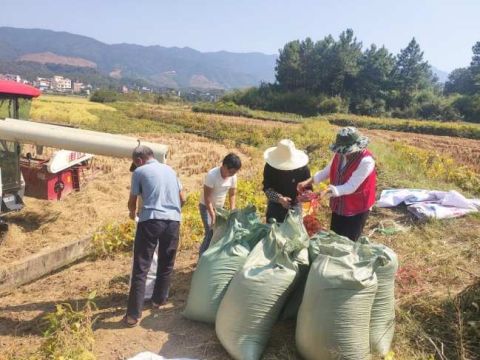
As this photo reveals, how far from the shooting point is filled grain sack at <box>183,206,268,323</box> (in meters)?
3.14

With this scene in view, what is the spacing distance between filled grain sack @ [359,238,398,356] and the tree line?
114 ft

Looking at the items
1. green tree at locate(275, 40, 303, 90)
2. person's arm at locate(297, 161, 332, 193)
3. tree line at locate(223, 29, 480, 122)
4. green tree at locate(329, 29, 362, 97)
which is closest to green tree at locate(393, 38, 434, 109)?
tree line at locate(223, 29, 480, 122)

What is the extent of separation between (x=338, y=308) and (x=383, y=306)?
1.59ft

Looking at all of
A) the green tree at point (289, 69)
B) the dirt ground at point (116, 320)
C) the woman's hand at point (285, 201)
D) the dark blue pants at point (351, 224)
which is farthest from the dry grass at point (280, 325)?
the green tree at point (289, 69)

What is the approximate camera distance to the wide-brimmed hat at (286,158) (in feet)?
12.2

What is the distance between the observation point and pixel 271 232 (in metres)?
3.04

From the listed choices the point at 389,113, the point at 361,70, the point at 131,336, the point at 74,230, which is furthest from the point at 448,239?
the point at 361,70

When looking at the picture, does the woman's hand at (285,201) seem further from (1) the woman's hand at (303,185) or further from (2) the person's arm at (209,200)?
(2) the person's arm at (209,200)

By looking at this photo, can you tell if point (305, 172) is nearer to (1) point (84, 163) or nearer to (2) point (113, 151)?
(2) point (113, 151)

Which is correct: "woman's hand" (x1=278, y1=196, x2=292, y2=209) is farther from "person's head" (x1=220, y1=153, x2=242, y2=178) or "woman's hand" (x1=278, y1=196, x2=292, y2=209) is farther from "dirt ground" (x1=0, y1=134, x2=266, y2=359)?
"dirt ground" (x1=0, y1=134, x2=266, y2=359)

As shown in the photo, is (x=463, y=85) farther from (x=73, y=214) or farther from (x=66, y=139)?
(x=66, y=139)

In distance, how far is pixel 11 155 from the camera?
5.86 m

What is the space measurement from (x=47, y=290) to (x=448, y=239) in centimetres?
429

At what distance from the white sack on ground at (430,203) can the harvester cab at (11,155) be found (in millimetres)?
4865
